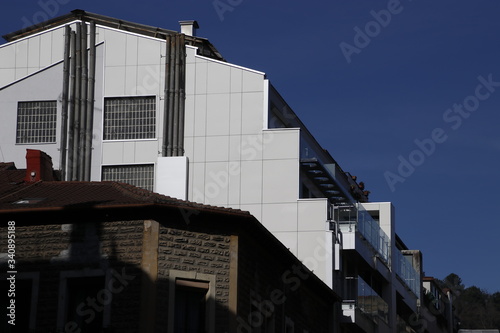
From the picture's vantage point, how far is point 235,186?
165 ft

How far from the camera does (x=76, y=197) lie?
32.7 m

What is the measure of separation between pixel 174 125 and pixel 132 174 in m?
2.80

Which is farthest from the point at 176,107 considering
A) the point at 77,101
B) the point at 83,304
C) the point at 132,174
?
the point at 83,304

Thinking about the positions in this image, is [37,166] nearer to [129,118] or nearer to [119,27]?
[129,118]

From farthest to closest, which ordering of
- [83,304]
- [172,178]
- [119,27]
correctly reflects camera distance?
1. [119,27]
2. [172,178]
3. [83,304]

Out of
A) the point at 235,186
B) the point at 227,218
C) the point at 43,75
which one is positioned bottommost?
the point at 227,218

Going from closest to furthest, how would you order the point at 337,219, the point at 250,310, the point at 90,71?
the point at 250,310 → the point at 337,219 → the point at 90,71

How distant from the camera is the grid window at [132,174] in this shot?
2048 inches

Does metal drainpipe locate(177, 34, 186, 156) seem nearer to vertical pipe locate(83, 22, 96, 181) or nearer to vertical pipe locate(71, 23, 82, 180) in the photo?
vertical pipe locate(83, 22, 96, 181)

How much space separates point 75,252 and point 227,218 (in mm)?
4075

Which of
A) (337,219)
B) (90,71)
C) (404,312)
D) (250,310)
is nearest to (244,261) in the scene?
(250,310)

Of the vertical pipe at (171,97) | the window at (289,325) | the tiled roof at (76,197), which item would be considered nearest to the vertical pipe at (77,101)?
the vertical pipe at (171,97)

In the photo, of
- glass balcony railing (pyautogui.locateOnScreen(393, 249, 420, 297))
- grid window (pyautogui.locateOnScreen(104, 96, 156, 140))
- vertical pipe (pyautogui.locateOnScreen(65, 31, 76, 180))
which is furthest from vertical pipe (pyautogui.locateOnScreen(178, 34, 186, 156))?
glass balcony railing (pyautogui.locateOnScreen(393, 249, 420, 297))

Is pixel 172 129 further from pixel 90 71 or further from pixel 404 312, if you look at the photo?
pixel 404 312
